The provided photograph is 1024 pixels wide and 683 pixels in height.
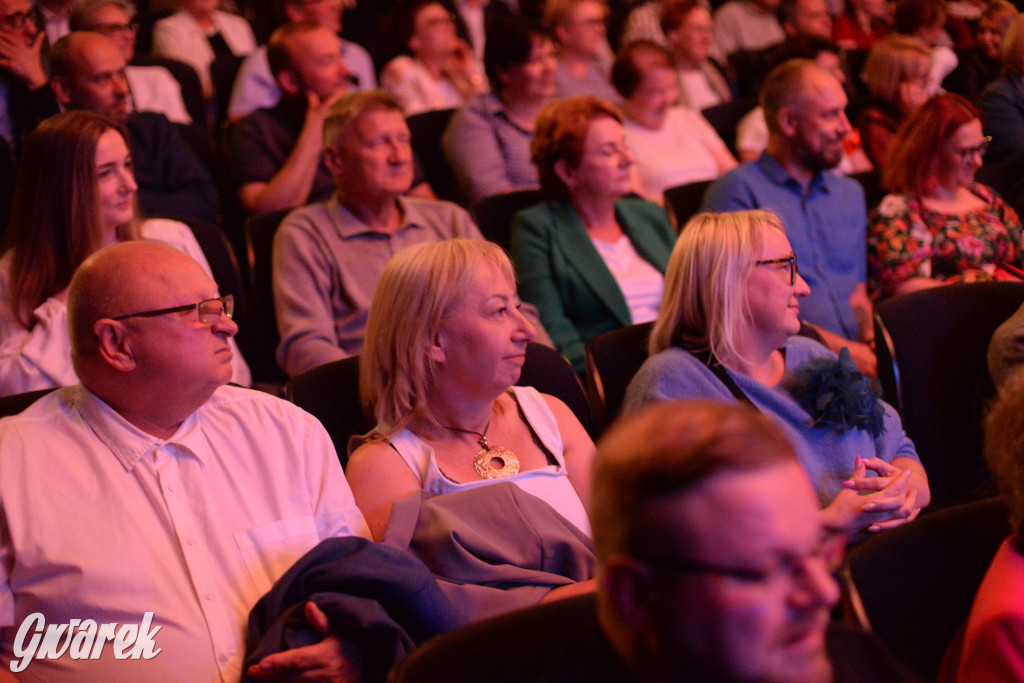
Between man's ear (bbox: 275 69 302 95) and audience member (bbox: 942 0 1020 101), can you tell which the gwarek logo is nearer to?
man's ear (bbox: 275 69 302 95)

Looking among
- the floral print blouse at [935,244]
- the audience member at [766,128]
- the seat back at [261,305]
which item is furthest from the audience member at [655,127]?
the seat back at [261,305]

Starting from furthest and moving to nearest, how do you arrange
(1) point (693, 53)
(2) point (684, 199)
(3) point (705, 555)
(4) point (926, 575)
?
(1) point (693, 53) < (2) point (684, 199) < (4) point (926, 575) < (3) point (705, 555)

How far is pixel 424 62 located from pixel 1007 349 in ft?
11.3

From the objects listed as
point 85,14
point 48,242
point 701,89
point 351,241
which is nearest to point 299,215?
point 351,241

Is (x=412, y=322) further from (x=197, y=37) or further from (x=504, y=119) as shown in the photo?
(x=197, y=37)

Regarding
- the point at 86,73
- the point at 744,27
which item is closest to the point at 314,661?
the point at 86,73

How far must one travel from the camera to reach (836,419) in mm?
2084

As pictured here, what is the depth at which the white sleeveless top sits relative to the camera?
1.83 m

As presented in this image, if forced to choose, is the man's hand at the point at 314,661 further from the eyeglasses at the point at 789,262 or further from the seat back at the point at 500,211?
the seat back at the point at 500,211

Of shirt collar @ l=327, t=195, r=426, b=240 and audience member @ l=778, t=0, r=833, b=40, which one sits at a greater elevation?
audience member @ l=778, t=0, r=833, b=40

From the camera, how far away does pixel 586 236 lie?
3119mm

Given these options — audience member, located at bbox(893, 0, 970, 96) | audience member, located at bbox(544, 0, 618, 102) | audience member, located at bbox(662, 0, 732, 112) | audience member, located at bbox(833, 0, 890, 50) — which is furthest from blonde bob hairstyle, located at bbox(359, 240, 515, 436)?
audience member, located at bbox(833, 0, 890, 50)

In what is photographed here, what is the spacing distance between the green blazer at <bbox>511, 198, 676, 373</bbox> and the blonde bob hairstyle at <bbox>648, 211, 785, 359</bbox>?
0.69m

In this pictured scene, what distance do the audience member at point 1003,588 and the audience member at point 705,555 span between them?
41 centimetres
